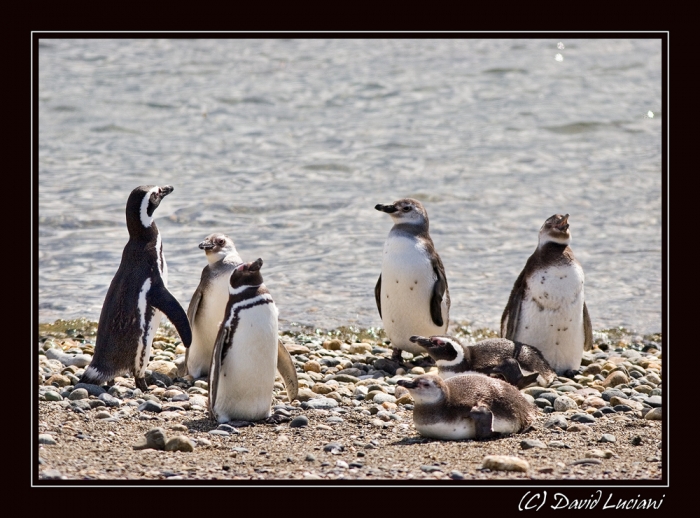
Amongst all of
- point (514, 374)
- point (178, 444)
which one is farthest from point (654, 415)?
point (178, 444)

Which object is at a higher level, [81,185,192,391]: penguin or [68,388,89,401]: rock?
[81,185,192,391]: penguin

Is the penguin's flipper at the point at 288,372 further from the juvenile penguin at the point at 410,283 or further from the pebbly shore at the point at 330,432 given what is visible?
the juvenile penguin at the point at 410,283

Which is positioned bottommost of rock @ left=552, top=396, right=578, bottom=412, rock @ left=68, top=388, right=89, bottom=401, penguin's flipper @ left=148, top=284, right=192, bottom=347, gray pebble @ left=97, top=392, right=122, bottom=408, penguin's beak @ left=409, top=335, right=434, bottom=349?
rock @ left=552, top=396, right=578, bottom=412

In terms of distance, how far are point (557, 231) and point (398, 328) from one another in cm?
119

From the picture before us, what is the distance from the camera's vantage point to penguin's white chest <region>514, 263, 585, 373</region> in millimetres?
6684

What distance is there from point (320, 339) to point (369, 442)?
9.18 feet

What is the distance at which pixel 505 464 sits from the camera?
4434mm

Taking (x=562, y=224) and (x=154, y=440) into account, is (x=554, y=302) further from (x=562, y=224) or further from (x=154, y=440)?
(x=154, y=440)

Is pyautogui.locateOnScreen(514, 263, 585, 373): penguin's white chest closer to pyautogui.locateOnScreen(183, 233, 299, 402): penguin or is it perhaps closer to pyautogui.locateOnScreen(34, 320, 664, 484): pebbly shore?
pyautogui.locateOnScreen(34, 320, 664, 484): pebbly shore

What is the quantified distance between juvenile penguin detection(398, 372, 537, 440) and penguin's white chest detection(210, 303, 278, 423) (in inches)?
28.3

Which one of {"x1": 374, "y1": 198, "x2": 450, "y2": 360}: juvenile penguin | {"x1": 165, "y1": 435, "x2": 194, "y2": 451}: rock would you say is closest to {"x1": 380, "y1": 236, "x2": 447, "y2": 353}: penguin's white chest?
{"x1": 374, "y1": 198, "x2": 450, "y2": 360}: juvenile penguin

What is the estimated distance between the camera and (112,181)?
43.4 feet

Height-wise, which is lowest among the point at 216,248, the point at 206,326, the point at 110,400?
the point at 110,400

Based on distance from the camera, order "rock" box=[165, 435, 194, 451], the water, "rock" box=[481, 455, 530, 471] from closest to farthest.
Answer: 1. "rock" box=[481, 455, 530, 471]
2. "rock" box=[165, 435, 194, 451]
3. the water
